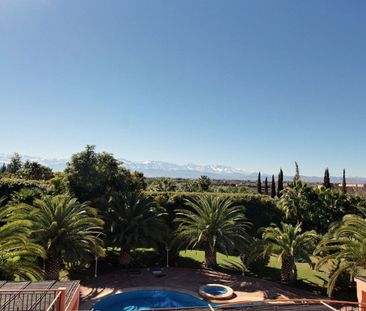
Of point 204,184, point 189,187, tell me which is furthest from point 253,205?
point 204,184

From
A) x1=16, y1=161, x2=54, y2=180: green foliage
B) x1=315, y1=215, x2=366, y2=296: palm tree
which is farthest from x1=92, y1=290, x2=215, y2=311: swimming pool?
x1=16, y1=161, x2=54, y2=180: green foliage

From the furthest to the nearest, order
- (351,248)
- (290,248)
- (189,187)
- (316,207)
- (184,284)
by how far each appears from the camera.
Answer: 1. (189,187)
2. (316,207)
3. (184,284)
4. (290,248)
5. (351,248)

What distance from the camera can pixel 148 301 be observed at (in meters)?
16.6

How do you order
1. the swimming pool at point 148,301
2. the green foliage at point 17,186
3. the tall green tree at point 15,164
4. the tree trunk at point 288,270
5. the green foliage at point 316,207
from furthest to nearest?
the tall green tree at point 15,164 → the green foliage at point 316,207 → the green foliage at point 17,186 → the tree trunk at point 288,270 → the swimming pool at point 148,301

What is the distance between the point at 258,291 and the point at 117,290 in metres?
6.92

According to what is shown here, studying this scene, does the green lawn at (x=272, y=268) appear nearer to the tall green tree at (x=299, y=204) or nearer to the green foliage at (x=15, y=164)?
the tall green tree at (x=299, y=204)

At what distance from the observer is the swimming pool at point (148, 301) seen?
15875 millimetres

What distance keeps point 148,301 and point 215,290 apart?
333 centimetres

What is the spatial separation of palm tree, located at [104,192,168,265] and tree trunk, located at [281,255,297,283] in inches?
279

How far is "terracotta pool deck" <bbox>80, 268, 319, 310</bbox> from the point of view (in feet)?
54.1

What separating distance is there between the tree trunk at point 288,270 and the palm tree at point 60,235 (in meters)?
9.59

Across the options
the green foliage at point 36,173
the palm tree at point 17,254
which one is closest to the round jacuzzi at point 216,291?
the palm tree at point 17,254

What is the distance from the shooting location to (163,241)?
2131 cm

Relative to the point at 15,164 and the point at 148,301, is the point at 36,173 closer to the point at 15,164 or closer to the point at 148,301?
the point at 15,164
